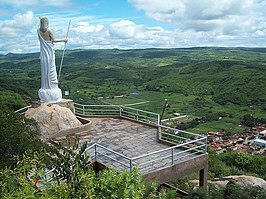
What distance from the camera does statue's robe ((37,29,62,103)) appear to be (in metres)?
13.8

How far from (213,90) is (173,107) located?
16.4 metres

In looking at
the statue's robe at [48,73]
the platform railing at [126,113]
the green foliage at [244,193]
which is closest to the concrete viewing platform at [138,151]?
the platform railing at [126,113]

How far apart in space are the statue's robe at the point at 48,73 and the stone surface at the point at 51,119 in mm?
532

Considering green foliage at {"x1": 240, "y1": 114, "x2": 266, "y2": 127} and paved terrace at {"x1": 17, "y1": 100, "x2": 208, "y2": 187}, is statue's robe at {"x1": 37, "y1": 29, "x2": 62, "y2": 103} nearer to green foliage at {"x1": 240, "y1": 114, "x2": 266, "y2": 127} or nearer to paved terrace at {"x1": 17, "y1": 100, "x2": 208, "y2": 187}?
paved terrace at {"x1": 17, "y1": 100, "x2": 208, "y2": 187}

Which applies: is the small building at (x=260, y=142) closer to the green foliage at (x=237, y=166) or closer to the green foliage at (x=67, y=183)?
the green foliage at (x=237, y=166)

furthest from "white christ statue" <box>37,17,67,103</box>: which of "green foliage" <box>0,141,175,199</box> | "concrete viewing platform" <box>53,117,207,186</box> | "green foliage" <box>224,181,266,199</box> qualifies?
"green foliage" <box>0,141,175,199</box>

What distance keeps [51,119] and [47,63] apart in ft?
8.68

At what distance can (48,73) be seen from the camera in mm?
13883

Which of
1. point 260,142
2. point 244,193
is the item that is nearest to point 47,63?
point 244,193

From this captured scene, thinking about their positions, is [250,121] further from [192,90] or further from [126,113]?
[126,113]

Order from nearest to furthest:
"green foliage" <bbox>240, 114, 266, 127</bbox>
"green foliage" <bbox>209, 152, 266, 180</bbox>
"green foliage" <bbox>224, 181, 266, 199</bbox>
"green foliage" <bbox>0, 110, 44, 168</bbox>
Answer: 1. "green foliage" <bbox>0, 110, 44, 168</bbox>
2. "green foliage" <bbox>224, 181, 266, 199</bbox>
3. "green foliage" <bbox>209, 152, 266, 180</bbox>
4. "green foliage" <bbox>240, 114, 266, 127</bbox>

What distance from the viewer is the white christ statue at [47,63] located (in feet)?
45.2

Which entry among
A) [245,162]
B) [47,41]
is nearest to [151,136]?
[47,41]

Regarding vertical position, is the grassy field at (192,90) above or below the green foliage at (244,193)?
below
